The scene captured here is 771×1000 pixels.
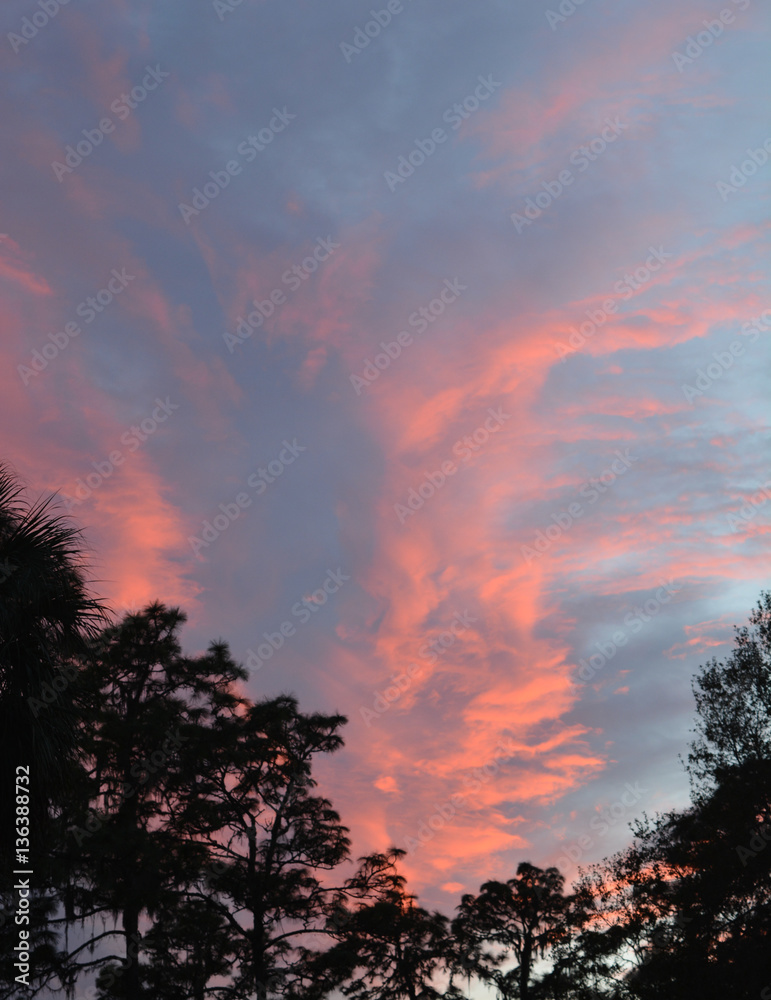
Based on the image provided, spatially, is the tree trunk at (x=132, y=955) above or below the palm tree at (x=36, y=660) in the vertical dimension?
below

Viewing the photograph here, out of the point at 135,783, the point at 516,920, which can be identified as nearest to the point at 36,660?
the point at 135,783

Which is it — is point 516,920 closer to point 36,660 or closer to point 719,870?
point 719,870

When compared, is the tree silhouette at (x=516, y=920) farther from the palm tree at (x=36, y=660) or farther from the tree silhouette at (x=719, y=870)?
the palm tree at (x=36, y=660)

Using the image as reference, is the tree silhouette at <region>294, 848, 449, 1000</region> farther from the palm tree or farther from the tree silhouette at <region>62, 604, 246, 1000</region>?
the palm tree

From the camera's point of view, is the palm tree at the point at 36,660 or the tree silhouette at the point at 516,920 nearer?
the palm tree at the point at 36,660

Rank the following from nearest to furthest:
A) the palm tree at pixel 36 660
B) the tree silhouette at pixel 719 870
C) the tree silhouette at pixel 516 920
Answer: the palm tree at pixel 36 660
the tree silhouette at pixel 719 870
the tree silhouette at pixel 516 920

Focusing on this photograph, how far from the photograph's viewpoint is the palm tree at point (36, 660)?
1025 centimetres

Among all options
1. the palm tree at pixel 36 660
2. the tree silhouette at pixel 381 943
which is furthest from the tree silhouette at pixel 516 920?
the palm tree at pixel 36 660

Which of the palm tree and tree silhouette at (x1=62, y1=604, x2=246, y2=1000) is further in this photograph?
tree silhouette at (x1=62, y1=604, x2=246, y2=1000)

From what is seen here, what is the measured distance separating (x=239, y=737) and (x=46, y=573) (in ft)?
64.1

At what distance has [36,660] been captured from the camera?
10.5 meters

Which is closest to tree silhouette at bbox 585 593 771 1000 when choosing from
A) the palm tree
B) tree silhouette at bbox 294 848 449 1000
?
tree silhouette at bbox 294 848 449 1000

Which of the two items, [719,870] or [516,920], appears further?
[516,920]

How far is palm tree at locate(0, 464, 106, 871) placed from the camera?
1025 centimetres
